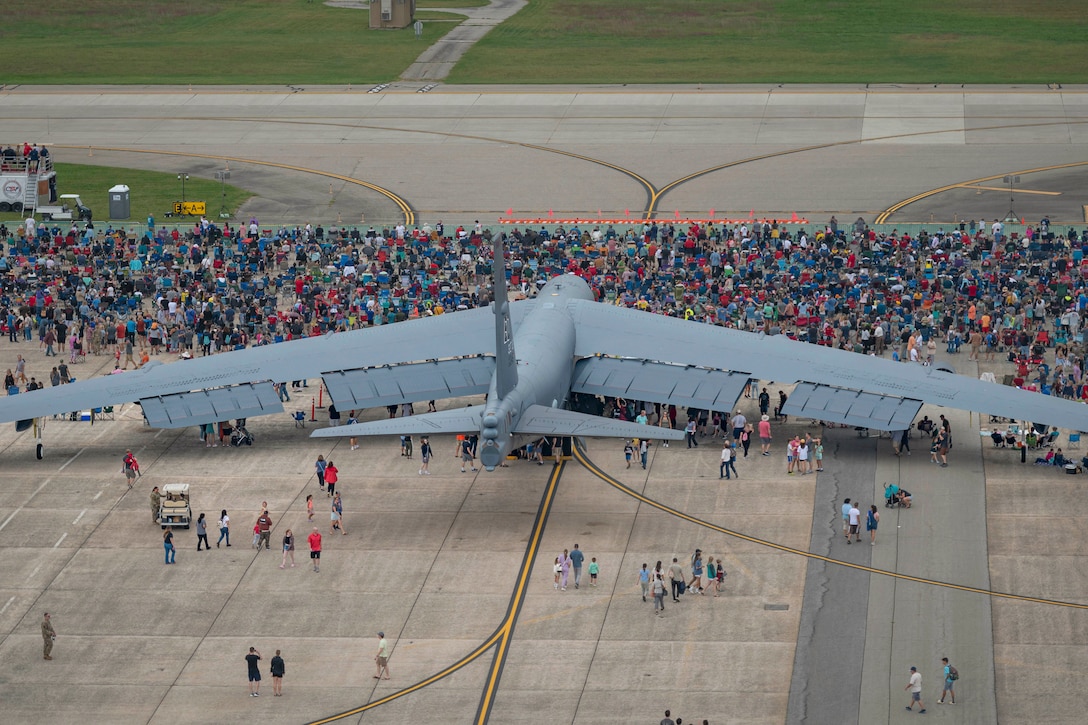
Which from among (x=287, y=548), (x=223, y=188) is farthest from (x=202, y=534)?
(x=223, y=188)

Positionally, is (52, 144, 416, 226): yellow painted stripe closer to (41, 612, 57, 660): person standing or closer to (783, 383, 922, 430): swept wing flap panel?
(783, 383, 922, 430): swept wing flap panel

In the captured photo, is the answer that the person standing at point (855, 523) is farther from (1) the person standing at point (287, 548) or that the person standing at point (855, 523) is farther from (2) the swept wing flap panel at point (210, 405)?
(2) the swept wing flap panel at point (210, 405)

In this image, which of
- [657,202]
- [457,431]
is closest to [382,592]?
[457,431]

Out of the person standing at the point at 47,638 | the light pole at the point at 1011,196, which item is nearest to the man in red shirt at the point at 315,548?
A: the person standing at the point at 47,638

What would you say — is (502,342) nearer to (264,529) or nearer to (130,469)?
(264,529)

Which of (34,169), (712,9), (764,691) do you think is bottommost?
(764,691)

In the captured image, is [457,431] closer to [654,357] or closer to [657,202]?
[654,357]
